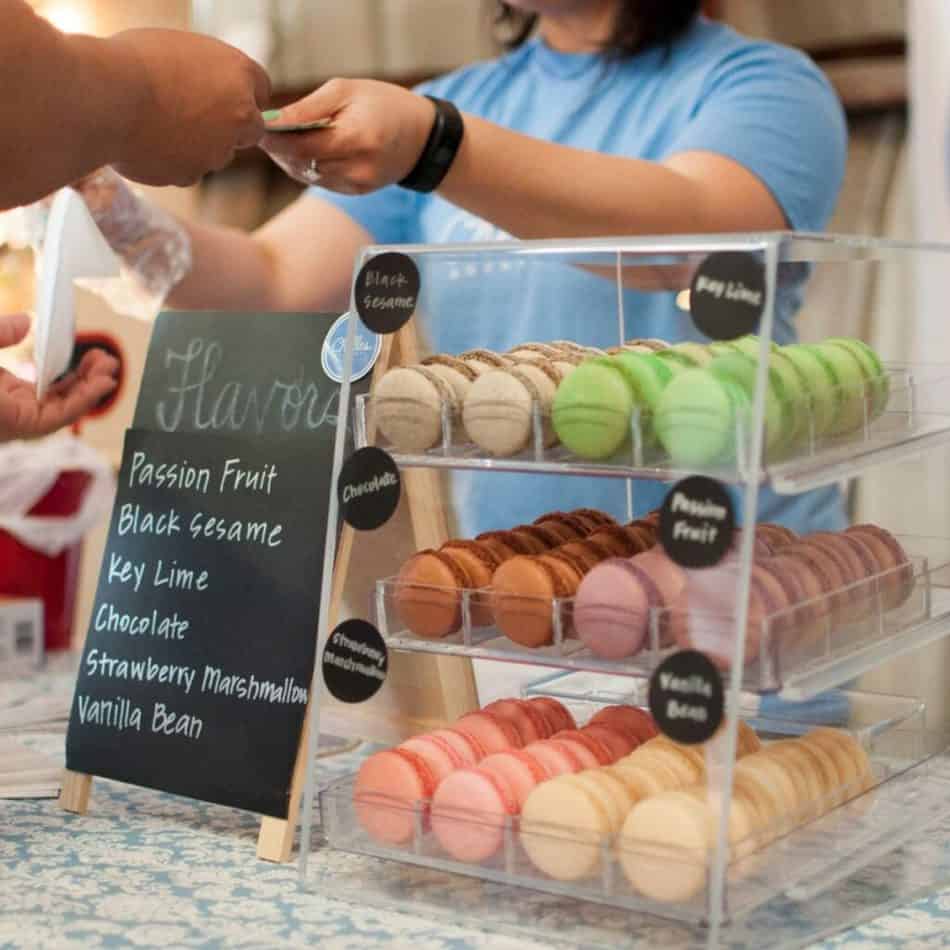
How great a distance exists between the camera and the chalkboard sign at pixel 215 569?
1.48m

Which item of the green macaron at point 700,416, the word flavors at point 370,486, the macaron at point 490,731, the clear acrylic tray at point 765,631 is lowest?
the macaron at point 490,731

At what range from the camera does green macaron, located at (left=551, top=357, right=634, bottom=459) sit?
3.93 feet

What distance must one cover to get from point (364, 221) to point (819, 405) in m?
1.29

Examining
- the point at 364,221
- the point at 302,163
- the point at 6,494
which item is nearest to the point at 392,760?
the point at 302,163

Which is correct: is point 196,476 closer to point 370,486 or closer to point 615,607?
point 370,486

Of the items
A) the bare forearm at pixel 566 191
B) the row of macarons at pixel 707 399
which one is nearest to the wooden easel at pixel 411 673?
the row of macarons at pixel 707 399

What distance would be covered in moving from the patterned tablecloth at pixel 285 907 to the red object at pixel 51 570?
3.73ft

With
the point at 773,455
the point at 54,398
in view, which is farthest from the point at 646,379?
the point at 54,398

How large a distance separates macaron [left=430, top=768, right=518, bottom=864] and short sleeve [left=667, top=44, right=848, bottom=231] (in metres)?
1.07

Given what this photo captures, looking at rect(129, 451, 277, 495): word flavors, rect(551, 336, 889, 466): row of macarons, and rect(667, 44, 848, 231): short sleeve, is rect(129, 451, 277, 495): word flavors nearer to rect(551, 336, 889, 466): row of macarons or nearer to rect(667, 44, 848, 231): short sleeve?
rect(551, 336, 889, 466): row of macarons

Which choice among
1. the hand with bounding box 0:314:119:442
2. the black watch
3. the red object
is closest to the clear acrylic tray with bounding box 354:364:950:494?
the black watch

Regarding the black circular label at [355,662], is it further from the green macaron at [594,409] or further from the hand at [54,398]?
the hand at [54,398]

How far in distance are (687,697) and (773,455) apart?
0.20 m

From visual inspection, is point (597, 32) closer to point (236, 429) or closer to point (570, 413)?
point (236, 429)
